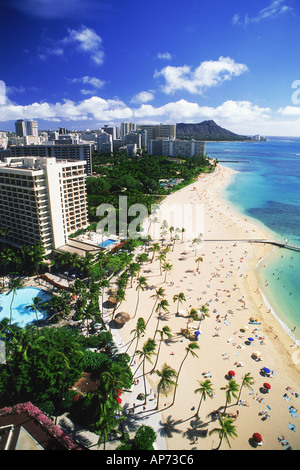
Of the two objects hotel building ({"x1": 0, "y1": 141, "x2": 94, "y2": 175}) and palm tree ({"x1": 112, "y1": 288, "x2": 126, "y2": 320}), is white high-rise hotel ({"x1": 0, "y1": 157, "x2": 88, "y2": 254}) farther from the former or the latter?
hotel building ({"x1": 0, "y1": 141, "x2": 94, "y2": 175})

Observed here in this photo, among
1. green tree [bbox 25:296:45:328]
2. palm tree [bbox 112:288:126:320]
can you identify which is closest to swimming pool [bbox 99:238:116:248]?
palm tree [bbox 112:288:126:320]

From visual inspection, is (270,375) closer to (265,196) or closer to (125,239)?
(125,239)

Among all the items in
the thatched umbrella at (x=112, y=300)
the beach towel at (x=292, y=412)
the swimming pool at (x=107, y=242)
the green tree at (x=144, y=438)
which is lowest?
the beach towel at (x=292, y=412)

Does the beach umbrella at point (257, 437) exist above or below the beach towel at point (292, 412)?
above

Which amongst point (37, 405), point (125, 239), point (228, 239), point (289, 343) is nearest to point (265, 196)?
point (228, 239)

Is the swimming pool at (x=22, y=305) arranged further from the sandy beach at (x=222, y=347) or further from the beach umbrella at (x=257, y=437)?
the beach umbrella at (x=257, y=437)

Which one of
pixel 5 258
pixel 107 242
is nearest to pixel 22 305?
pixel 5 258

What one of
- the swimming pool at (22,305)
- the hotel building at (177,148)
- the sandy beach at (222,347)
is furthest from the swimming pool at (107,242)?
the hotel building at (177,148)

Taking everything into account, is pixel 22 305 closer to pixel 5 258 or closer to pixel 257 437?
pixel 5 258
